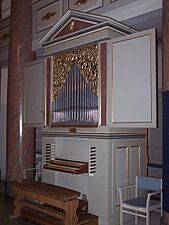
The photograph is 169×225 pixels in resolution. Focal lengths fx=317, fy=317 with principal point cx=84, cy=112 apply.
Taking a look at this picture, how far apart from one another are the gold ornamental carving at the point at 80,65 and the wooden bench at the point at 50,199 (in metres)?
1.48

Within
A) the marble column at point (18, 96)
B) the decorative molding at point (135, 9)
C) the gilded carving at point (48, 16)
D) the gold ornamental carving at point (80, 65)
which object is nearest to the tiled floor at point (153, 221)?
the gold ornamental carving at point (80, 65)

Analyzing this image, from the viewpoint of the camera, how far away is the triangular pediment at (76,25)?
4512 millimetres

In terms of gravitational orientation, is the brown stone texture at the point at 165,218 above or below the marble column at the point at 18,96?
below

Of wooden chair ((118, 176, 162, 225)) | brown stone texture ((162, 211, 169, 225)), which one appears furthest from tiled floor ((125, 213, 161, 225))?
brown stone texture ((162, 211, 169, 225))

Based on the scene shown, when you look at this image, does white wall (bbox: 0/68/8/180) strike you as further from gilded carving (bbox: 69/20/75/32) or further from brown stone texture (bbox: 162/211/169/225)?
brown stone texture (bbox: 162/211/169/225)

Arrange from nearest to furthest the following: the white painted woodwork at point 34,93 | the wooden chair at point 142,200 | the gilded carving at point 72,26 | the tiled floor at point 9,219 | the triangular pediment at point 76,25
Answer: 1. the wooden chair at point 142,200
2. the triangular pediment at point 76,25
3. the tiled floor at point 9,219
4. the gilded carving at point 72,26
5. the white painted woodwork at point 34,93

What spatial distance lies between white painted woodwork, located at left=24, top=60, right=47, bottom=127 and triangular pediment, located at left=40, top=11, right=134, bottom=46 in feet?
1.82

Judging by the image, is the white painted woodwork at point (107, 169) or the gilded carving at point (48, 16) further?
the gilded carving at point (48, 16)

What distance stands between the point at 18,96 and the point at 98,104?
99.1 inches

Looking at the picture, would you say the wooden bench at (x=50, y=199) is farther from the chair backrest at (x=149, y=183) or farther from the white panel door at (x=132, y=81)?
the white panel door at (x=132, y=81)

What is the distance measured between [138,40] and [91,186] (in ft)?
7.17

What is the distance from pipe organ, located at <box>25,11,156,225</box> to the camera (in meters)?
4.20

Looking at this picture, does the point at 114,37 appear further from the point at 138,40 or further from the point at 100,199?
the point at 100,199

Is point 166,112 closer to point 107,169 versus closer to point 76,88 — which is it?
point 107,169
